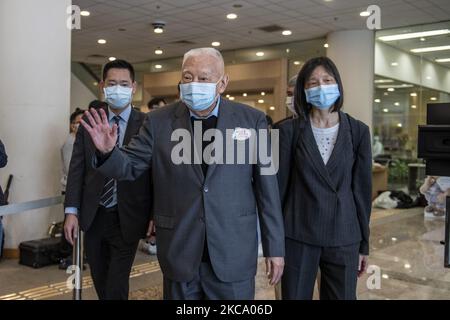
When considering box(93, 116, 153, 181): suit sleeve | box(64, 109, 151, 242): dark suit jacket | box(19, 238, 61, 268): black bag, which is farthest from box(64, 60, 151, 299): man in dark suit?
box(19, 238, 61, 268): black bag

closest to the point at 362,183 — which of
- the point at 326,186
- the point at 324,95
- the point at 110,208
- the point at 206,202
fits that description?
the point at 326,186

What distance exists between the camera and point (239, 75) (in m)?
12.8

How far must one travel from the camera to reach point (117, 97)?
9.19ft

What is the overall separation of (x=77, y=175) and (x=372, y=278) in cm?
298

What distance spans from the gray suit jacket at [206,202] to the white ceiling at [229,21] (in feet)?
22.5

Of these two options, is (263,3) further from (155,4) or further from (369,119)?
(369,119)

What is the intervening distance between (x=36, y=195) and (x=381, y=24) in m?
7.67

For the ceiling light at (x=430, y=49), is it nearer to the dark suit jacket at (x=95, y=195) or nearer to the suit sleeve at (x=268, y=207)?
the dark suit jacket at (x=95, y=195)

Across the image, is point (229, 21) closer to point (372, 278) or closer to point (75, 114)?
point (75, 114)

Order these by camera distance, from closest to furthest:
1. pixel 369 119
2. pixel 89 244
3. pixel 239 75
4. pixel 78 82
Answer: pixel 89 244, pixel 369 119, pixel 239 75, pixel 78 82

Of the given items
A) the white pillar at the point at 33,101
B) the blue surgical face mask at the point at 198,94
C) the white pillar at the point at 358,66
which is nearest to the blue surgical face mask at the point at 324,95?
the blue surgical face mask at the point at 198,94

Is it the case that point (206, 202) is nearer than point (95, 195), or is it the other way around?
point (206, 202)

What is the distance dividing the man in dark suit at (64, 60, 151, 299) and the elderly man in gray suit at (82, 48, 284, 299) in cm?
52

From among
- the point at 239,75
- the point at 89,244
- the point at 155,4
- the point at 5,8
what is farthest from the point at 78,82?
the point at 89,244
